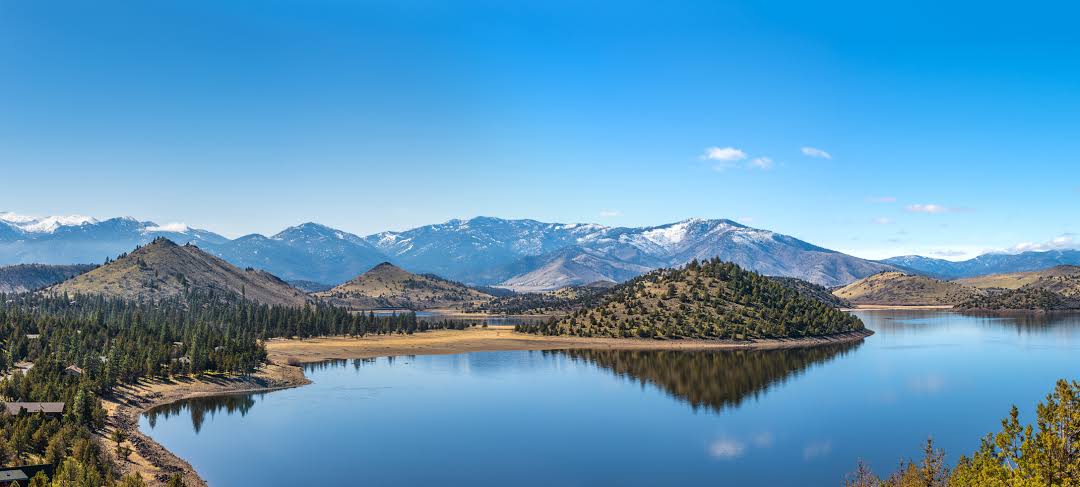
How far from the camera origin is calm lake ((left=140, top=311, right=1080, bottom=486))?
7838cm

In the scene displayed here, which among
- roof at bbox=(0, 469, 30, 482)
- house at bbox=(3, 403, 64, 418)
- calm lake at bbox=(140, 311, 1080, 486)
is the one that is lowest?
calm lake at bbox=(140, 311, 1080, 486)

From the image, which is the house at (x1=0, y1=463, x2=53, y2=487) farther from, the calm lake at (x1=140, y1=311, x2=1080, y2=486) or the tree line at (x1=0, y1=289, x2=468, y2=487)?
the calm lake at (x1=140, y1=311, x2=1080, y2=486)

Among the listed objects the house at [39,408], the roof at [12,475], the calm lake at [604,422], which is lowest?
the calm lake at [604,422]

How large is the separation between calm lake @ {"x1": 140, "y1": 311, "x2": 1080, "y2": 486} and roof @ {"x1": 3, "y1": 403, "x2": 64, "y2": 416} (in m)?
11.7

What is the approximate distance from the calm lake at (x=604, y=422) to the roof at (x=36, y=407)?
1170 cm

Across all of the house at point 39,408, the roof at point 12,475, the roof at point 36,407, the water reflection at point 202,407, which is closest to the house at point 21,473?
the roof at point 12,475

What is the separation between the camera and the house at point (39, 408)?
82.7 metres

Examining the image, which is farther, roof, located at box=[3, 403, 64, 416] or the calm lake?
roof, located at box=[3, 403, 64, 416]

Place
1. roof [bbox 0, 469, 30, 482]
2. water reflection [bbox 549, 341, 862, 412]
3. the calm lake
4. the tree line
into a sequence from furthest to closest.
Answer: water reflection [bbox 549, 341, 862, 412], the calm lake, the tree line, roof [bbox 0, 469, 30, 482]

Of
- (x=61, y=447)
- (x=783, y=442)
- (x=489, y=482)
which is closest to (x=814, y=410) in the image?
(x=783, y=442)

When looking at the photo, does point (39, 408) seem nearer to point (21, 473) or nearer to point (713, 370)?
point (21, 473)

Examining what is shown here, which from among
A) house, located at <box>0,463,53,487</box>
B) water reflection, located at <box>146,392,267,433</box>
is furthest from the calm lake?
house, located at <box>0,463,53,487</box>

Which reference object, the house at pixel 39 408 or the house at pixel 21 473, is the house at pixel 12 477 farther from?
the house at pixel 39 408

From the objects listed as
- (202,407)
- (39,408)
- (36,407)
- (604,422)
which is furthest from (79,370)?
(604,422)
